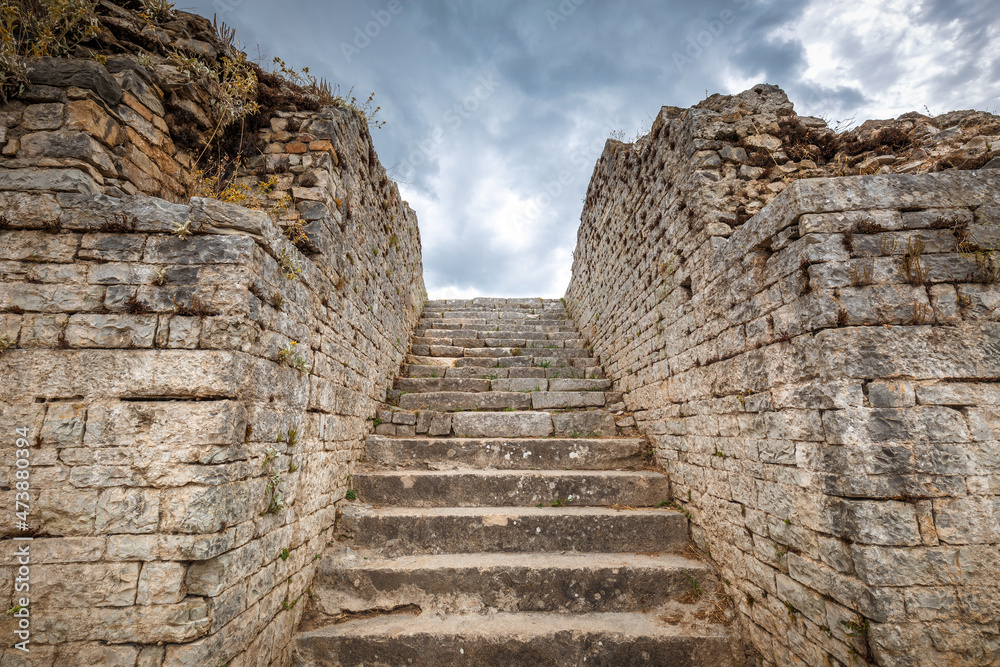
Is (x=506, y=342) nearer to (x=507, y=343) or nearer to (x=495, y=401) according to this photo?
(x=507, y=343)

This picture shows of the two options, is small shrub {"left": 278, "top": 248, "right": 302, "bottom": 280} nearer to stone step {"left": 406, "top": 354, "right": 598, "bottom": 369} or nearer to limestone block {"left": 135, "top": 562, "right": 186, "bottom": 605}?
limestone block {"left": 135, "top": 562, "right": 186, "bottom": 605}

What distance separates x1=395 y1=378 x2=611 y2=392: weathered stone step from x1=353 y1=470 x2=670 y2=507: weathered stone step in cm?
176

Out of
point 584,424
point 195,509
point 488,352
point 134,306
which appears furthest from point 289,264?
point 488,352

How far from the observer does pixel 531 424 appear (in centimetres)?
490

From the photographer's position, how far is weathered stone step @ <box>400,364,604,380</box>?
20.3 ft

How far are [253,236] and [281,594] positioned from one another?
8.23 ft

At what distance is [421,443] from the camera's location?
4500mm

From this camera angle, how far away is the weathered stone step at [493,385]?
5738 millimetres

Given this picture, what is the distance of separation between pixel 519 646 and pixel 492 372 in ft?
12.3

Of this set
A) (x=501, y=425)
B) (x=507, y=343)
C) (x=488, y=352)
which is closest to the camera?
(x=501, y=425)

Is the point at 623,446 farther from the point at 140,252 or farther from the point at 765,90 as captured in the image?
the point at 140,252

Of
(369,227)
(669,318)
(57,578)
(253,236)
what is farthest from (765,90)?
(57,578)

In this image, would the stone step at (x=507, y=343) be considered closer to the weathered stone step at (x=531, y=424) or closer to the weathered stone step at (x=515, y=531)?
the weathered stone step at (x=531, y=424)

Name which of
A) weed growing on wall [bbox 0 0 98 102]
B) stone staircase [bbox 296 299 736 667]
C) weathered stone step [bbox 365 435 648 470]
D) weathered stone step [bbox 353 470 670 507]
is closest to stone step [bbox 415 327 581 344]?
stone staircase [bbox 296 299 736 667]
